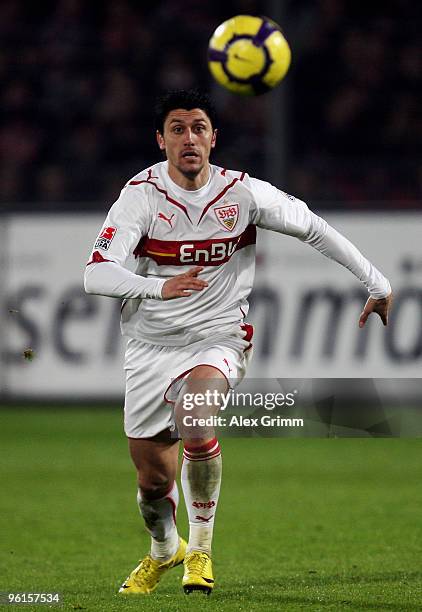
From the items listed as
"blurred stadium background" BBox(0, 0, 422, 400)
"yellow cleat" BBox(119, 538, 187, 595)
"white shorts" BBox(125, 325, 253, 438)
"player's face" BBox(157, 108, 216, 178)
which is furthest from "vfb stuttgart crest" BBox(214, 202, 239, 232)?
"blurred stadium background" BBox(0, 0, 422, 400)

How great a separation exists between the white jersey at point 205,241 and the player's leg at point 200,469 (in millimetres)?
326

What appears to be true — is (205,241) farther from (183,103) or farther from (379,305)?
(379,305)

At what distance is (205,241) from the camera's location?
5688 millimetres

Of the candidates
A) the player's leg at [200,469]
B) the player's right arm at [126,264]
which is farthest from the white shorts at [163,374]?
the player's right arm at [126,264]

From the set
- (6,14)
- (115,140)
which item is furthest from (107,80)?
(6,14)

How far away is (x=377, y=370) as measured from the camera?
504 inches

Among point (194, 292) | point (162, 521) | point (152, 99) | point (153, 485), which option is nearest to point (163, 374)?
point (194, 292)

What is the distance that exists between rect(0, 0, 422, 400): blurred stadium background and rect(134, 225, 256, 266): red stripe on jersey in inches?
284

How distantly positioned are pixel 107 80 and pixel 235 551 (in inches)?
359

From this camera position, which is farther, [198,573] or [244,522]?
[244,522]

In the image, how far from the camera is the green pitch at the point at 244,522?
5.60 meters

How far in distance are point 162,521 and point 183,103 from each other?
1.93 m

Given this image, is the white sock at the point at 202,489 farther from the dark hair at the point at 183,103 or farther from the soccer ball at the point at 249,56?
the soccer ball at the point at 249,56

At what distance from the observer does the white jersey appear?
568 cm
